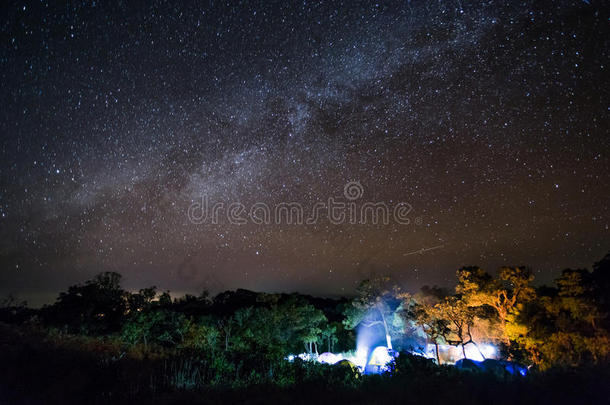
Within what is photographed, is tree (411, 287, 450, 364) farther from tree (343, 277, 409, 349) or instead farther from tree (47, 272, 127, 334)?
tree (47, 272, 127, 334)

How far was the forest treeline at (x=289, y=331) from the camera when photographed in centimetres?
843

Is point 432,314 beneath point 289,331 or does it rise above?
above

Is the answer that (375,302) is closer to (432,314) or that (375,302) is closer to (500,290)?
(432,314)

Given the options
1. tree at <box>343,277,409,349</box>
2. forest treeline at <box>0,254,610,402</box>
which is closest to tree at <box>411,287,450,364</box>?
forest treeline at <box>0,254,610,402</box>

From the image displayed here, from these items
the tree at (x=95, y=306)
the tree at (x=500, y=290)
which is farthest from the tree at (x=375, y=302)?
the tree at (x=95, y=306)

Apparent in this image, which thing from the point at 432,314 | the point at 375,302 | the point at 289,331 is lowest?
the point at 289,331

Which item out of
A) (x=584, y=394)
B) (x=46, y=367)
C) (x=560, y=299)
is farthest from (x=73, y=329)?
(x=560, y=299)

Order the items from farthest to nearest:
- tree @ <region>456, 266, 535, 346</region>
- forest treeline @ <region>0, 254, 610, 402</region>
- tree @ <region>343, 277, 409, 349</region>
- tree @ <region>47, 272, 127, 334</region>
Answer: tree @ <region>343, 277, 409, 349</region> → tree @ <region>47, 272, 127, 334</region> → tree @ <region>456, 266, 535, 346</region> → forest treeline @ <region>0, 254, 610, 402</region>

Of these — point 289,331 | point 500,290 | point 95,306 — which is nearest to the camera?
point 500,290

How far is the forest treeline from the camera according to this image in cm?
843

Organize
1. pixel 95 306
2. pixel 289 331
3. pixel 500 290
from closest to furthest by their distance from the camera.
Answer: pixel 500 290 → pixel 95 306 → pixel 289 331

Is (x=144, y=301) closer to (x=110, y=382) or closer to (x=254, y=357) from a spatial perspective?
(x=254, y=357)

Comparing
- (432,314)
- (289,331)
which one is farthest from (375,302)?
(289,331)

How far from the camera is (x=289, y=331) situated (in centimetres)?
3591
